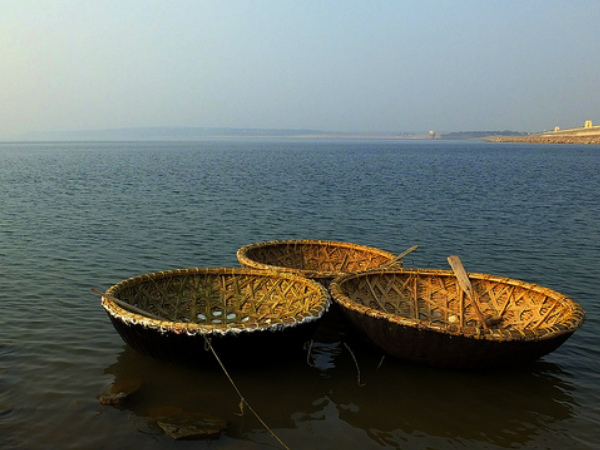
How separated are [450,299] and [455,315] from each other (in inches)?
→ 16.9

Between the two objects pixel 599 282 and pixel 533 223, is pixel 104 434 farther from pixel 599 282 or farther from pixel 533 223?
pixel 533 223

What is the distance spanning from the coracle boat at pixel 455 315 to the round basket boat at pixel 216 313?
1.02 m

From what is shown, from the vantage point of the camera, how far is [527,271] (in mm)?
14000

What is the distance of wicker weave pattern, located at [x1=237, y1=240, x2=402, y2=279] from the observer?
12.4 m

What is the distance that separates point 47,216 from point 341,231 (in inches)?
512

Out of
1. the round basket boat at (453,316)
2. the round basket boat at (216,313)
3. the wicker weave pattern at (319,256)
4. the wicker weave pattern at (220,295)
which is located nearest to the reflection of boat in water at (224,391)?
the round basket boat at (216,313)

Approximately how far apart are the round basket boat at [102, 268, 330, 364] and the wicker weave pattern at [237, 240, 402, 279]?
7.85 feet

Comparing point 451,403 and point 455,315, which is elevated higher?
point 455,315

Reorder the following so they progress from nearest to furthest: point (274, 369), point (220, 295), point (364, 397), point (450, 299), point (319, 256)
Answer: point (364, 397) < point (274, 369) < point (220, 295) < point (450, 299) < point (319, 256)

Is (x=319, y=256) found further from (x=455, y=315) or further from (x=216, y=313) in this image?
(x=455, y=315)

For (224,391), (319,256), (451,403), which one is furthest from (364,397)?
(319,256)

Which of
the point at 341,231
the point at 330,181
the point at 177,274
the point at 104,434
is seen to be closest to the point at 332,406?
the point at 104,434

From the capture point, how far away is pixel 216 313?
958 centimetres

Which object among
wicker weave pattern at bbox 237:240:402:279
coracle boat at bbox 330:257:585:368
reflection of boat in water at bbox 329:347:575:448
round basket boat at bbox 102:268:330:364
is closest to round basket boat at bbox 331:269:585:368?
coracle boat at bbox 330:257:585:368
